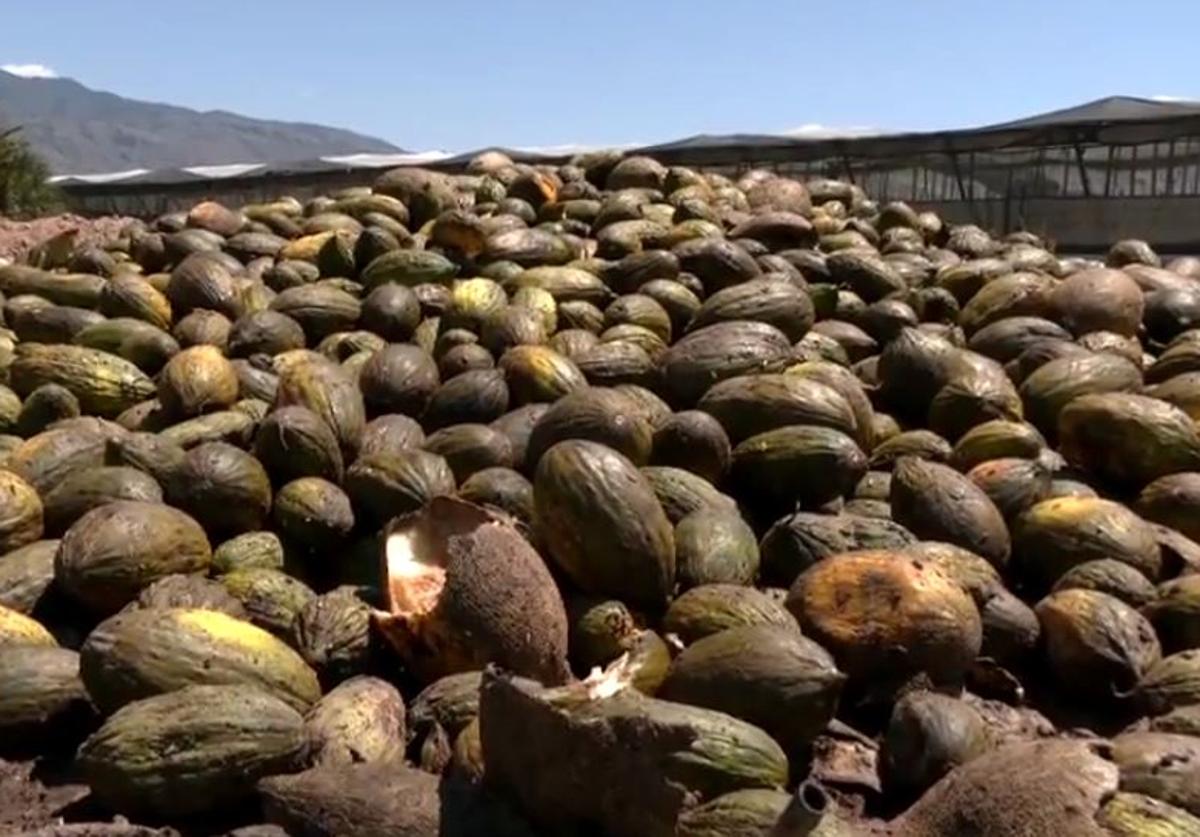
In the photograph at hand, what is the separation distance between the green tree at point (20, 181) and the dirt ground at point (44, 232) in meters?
6.21

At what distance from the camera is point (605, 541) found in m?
5.10

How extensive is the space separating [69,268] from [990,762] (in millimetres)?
7913

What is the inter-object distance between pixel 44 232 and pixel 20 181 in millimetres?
9024

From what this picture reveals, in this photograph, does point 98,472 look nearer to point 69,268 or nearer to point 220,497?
point 220,497

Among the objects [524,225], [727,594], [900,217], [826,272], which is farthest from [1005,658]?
[900,217]

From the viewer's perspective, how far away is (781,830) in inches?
121

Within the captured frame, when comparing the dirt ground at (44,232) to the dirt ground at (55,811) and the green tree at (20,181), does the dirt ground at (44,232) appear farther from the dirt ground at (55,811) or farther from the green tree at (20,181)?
the dirt ground at (55,811)

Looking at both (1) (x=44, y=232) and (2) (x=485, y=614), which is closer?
(2) (x=485, y=614)

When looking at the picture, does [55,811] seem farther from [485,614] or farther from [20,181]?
[20,181]

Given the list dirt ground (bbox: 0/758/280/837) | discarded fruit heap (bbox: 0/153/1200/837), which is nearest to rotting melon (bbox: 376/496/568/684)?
discarded fruit heap (bbox: 0/153/1200/837)

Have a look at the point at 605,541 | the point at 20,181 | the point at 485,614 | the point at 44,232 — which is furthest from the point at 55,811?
the point at 20,181

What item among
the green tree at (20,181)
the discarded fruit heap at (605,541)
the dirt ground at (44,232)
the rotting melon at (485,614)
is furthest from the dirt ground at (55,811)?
the green tree at (20,181)

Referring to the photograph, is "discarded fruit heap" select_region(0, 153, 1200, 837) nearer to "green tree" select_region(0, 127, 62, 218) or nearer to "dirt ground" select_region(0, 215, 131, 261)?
"dirt ground" select_region(0, 215, 131, 261)

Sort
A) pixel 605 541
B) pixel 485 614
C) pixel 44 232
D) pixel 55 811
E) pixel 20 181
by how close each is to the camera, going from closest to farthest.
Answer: pixel 55 811 → pixel 485 614 → pixel 605 541 → pixel 44 232 → pixel 20 181
